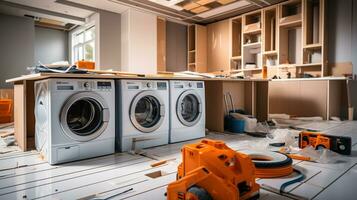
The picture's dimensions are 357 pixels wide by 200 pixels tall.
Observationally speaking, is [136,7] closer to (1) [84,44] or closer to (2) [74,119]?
(1) [84,44]

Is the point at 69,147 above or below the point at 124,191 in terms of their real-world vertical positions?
above

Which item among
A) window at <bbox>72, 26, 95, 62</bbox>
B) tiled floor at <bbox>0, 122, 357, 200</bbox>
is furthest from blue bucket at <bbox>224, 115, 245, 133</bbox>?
window at <bbox>72, 26, 95, 62</bbox>

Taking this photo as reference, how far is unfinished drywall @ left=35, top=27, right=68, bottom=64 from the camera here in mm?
7886

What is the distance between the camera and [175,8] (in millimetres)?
5617

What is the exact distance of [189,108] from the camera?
2902mm

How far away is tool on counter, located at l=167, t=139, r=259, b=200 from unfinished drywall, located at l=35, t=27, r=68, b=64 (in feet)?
26.4

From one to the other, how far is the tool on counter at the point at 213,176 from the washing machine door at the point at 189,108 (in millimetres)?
1355

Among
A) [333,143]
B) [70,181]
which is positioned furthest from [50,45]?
[333,143]

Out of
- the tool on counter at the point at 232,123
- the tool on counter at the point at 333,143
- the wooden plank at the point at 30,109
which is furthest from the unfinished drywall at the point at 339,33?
the wooden plank at the point at 30,109

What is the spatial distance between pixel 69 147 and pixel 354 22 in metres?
4.95

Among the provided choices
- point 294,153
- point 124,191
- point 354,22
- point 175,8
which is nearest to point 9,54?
point 175,8

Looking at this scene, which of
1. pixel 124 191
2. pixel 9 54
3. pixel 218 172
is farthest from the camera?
pixel 9 54

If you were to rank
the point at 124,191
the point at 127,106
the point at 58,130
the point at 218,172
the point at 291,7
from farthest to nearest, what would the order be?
the point at 291,7, the point at 127,106, the point at 58,130, the point at 124,191, the point at 218,172

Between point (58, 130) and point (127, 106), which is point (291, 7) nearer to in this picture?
point (127, 106)
